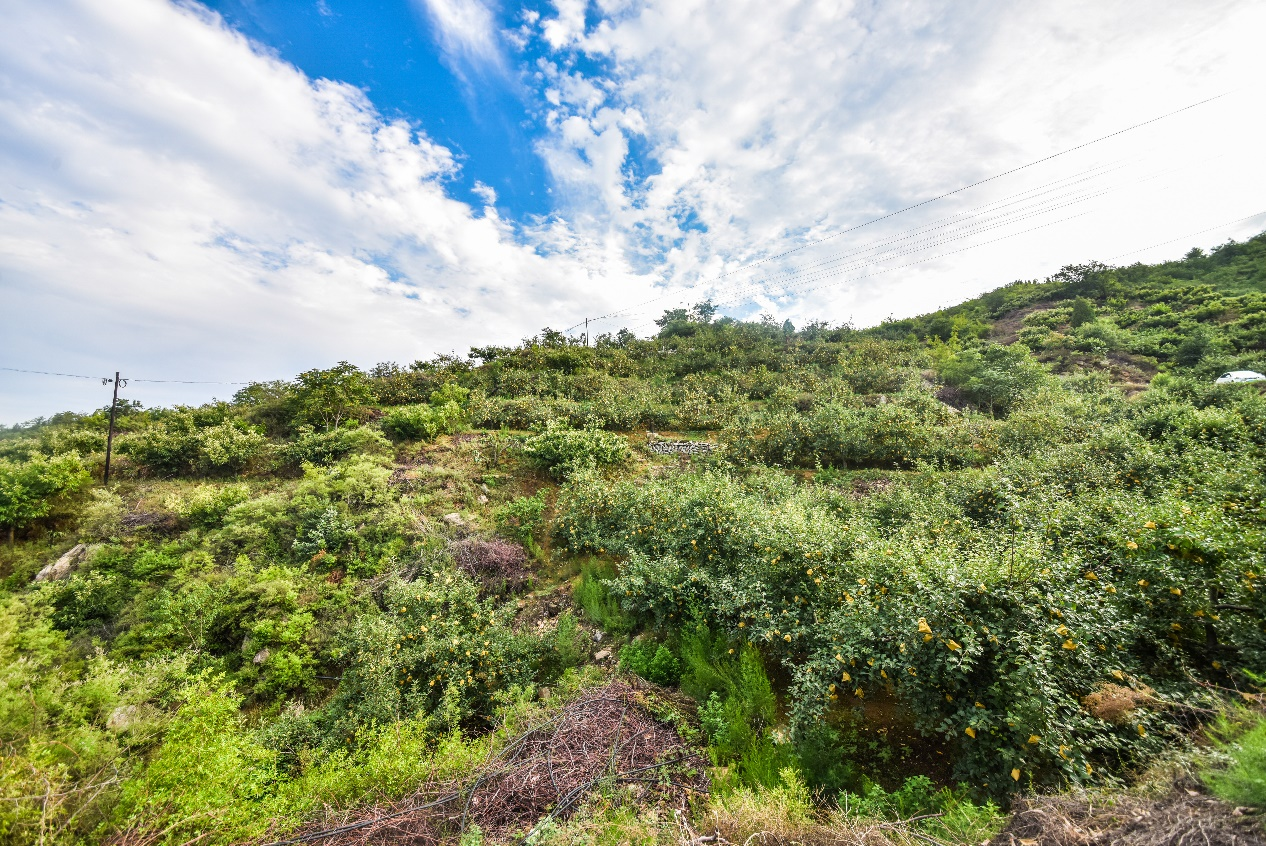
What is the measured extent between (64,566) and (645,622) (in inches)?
469

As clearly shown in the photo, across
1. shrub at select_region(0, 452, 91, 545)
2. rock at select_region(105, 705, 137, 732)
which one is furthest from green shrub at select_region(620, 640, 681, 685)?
shrub at select_region(0, 452, 91, 545)

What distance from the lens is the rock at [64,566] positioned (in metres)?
8.00

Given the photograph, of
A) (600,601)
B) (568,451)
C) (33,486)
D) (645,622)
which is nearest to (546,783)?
(645,622)

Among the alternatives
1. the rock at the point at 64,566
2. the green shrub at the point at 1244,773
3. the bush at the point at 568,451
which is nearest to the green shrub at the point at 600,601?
the bush at the point at 568,451

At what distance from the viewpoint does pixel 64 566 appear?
26.8 feet

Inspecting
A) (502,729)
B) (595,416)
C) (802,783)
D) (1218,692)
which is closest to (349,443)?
(595,416)

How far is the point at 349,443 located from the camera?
456 inches

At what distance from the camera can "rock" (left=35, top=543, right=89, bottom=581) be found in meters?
8.00

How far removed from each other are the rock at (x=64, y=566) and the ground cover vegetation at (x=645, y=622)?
0.05m

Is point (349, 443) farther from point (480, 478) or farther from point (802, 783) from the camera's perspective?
point (802, 783)

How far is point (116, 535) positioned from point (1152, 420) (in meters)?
22.0

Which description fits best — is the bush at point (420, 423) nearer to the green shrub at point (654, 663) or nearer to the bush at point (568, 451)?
the bush at point (568, 451)

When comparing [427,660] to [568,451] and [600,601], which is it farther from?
[568,451]

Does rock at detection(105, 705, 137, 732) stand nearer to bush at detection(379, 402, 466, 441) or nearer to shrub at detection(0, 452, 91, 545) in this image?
bush at detection(379, 402, 466, 441)
